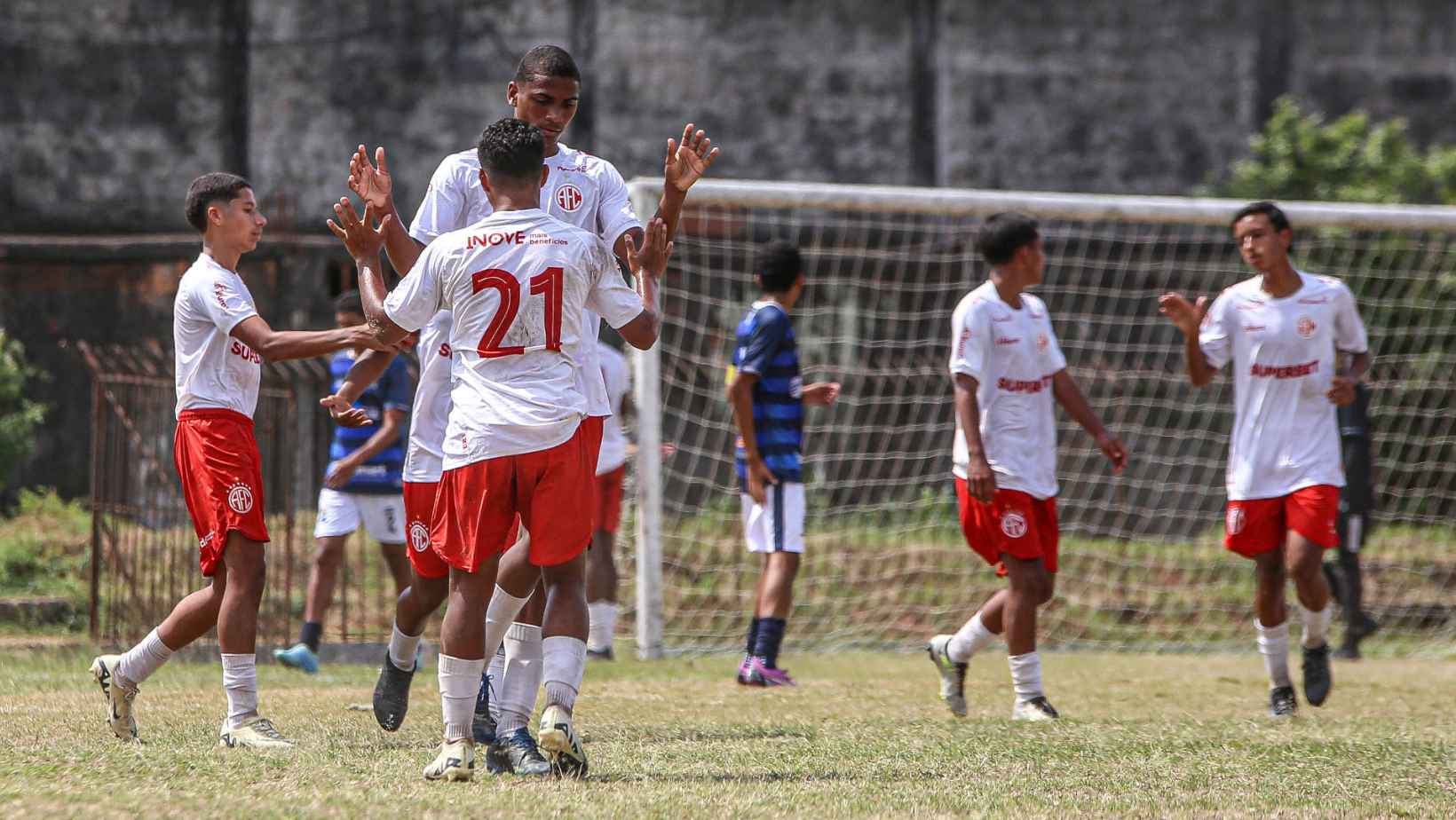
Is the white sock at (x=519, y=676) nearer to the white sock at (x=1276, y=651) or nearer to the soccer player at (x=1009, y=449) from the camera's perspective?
the soccer player at (x=1009, y=449)

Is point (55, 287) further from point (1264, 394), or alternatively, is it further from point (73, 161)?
point (1264, 394)

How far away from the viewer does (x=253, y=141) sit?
1719 cm

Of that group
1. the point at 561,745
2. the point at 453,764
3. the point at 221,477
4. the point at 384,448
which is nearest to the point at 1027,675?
the point at 561,745

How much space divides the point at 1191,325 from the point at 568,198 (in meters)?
3.11

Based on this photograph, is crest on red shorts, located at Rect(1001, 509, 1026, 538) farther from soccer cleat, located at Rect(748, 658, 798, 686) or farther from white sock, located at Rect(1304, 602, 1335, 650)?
soccer cleat, located at Rect(748, 658, 798, 686)

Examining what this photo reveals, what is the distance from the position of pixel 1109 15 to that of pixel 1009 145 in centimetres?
191

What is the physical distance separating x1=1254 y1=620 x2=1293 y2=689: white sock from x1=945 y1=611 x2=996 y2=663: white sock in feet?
3.90

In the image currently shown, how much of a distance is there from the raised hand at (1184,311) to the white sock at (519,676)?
3.39 m

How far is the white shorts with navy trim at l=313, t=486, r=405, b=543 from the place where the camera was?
8.93 m

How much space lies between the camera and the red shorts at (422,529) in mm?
5379

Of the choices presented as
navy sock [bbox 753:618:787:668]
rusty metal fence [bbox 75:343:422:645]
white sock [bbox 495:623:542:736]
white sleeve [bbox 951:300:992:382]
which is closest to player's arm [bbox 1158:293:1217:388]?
white sleeve [bbox 951:300:992:382]

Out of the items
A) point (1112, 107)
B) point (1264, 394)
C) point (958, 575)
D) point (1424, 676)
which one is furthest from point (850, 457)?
point (1112, 107)

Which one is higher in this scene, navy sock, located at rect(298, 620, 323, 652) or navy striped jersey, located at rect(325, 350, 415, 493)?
navy striped jersey, located at rect(325, 350, 415, 493)

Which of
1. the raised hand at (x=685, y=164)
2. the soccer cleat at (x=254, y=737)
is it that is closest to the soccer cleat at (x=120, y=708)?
the soccer cleat at (x=254, y=737)
